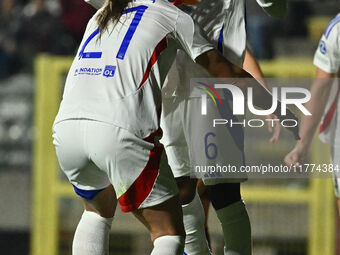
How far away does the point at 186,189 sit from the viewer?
3322 millimetres

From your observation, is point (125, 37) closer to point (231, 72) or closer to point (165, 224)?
point (231, 72)

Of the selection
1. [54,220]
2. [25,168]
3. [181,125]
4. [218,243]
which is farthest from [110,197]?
[25,168]

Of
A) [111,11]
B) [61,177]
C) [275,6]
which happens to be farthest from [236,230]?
[61,177]

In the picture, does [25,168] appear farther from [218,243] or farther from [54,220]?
[218,243]

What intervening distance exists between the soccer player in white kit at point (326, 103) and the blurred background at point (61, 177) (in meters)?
1.50

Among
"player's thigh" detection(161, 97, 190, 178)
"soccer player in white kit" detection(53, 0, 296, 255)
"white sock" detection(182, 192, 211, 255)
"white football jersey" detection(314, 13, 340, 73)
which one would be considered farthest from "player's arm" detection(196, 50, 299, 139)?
"white sock" detection(182, 192, 211, 255)

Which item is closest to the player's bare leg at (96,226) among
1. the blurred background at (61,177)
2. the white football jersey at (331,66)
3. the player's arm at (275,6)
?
the player's arm at (275,6)

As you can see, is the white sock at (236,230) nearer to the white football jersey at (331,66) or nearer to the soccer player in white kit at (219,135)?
the soccer player in white kit at (219,135)

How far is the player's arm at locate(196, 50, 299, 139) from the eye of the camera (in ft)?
8.95

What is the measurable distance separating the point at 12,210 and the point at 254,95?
12.2 ft

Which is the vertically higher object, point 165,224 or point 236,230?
point 165,224

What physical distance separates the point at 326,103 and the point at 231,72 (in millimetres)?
853

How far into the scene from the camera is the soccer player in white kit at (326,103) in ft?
10.8

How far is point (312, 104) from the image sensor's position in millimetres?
3396
